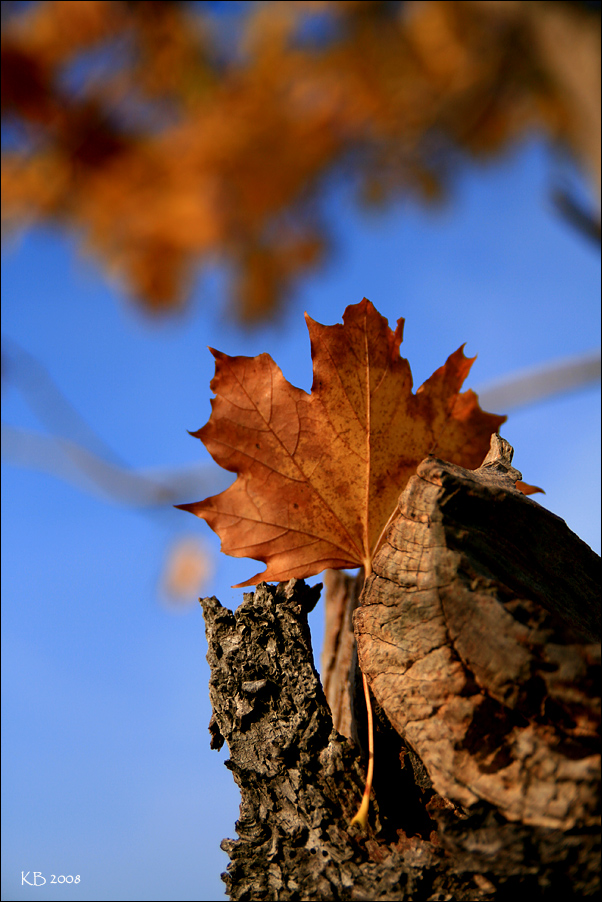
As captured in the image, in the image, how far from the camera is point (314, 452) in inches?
27.2

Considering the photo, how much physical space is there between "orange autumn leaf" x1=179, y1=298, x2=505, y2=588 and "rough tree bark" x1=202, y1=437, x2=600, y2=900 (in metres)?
0.08

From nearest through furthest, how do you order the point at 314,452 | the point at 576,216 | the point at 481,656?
the point at 481,656, the point at 314,452, the point at 576,216

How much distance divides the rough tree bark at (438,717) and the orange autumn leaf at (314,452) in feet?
0.26

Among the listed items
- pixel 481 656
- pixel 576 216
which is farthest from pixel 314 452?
pixel 576 216

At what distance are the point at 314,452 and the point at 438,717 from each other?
1.14ft

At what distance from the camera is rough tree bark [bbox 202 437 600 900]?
39 cm

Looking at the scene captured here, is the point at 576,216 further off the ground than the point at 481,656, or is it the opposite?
the point at 576,216

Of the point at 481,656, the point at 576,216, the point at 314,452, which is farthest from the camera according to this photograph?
the point at 576,216

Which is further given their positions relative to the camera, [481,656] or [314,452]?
[314,452]

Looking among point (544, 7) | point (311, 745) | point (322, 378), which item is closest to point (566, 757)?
point (311, 745)

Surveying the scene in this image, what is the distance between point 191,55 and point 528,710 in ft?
15.0

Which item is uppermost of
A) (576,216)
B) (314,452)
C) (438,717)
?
(576,216)

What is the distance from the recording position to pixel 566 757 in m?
0.40

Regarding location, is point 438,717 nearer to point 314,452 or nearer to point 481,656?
point 481,656
